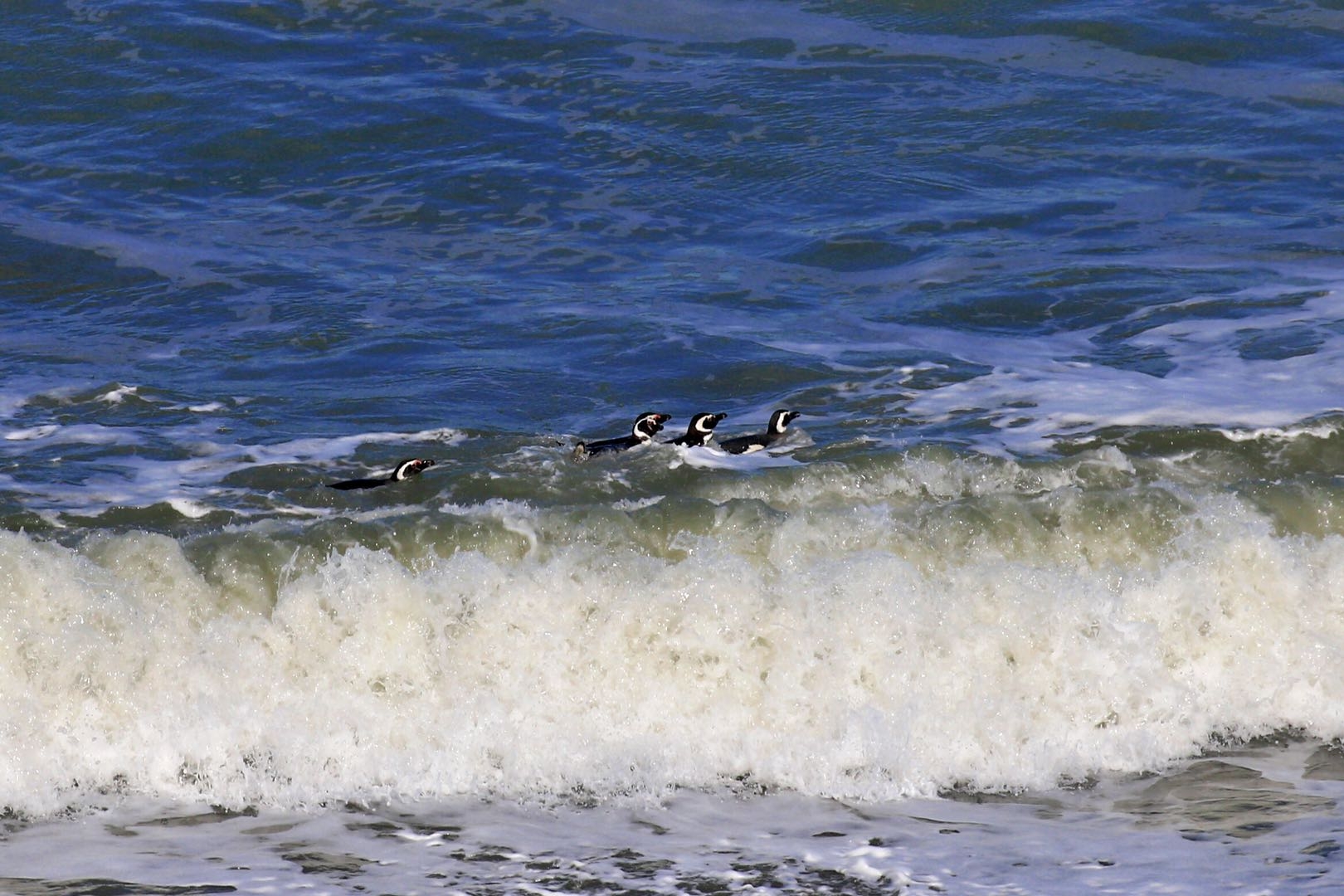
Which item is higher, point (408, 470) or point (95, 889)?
point (408, 470)

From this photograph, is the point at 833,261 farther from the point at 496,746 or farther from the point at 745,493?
the point at 496,746

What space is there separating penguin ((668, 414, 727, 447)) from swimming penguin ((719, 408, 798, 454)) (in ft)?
0.49

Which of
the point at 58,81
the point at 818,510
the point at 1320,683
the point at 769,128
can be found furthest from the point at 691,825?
the point at 58,81

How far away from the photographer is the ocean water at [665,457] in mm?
8328

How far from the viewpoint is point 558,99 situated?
19844 mm

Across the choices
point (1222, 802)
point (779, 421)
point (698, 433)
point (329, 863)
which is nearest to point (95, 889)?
point (329, 863)

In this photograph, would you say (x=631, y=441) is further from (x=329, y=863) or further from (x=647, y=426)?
(x=329, y=863)

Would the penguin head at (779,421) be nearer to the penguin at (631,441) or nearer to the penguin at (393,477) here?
the penguin at (631,441)

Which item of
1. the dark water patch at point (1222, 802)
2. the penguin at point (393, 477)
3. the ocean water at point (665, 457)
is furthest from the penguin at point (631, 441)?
the dark water patch at point (1222, 802)

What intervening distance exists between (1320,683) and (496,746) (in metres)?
4.51

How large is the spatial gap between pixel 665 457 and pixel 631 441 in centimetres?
28

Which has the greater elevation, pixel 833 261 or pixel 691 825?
pixel 833 261

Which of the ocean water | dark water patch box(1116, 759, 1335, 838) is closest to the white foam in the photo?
the ocean water

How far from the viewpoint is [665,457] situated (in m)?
11.8
